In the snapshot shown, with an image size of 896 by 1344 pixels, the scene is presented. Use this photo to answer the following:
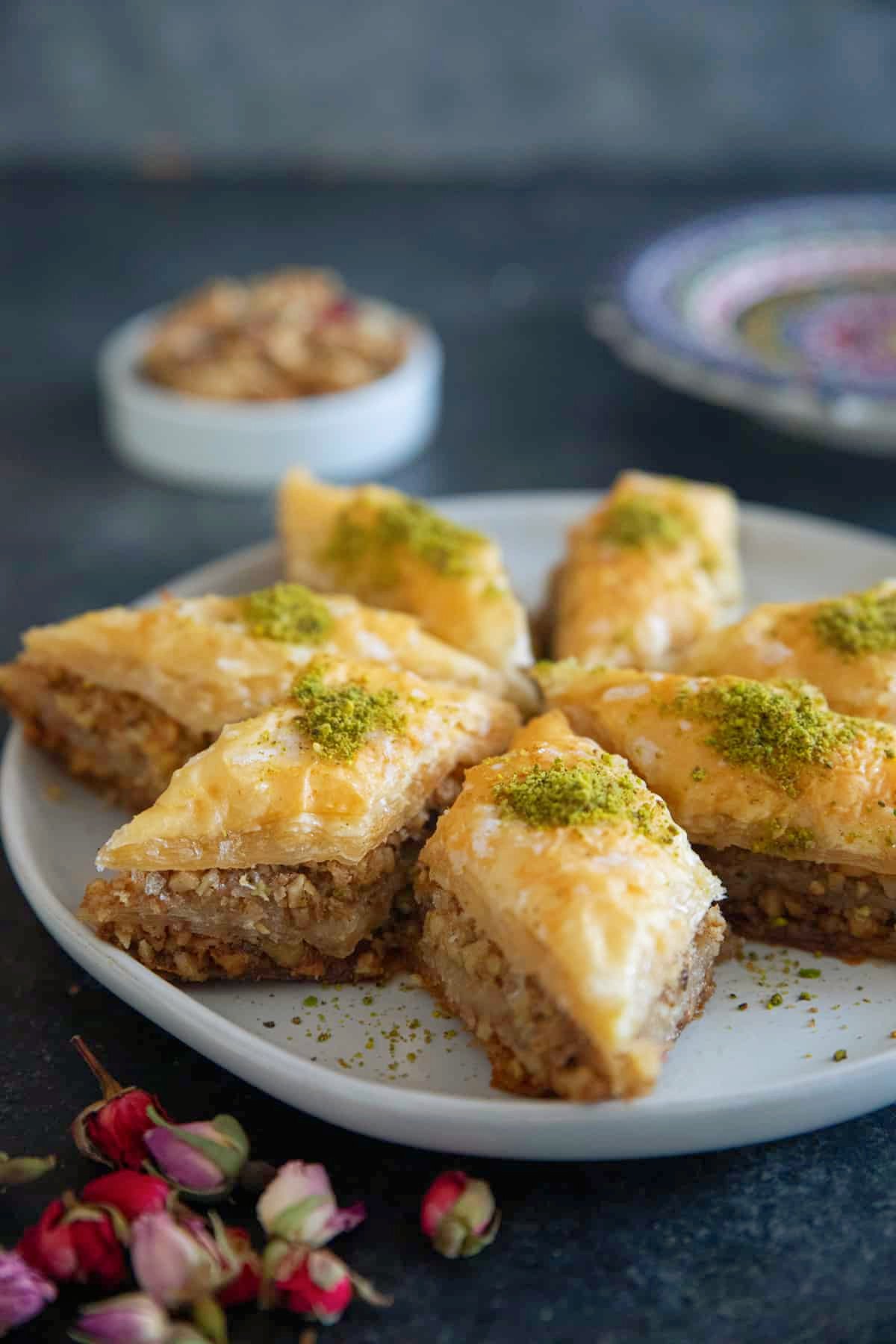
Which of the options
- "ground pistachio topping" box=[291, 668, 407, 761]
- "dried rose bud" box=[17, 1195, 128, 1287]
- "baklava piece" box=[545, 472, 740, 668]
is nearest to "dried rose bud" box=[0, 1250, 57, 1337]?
"dried rose bud" box=[17, 1195, 128, 1287]

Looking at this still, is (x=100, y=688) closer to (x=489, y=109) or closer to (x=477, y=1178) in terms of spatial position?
(x=477, y=1178)

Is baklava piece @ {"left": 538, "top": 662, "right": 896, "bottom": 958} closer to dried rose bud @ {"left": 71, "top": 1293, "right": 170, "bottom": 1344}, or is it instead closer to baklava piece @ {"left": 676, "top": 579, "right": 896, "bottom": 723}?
baklava piece @ {"left": 676, "top": 579, "right": 896, "bottom": 723}

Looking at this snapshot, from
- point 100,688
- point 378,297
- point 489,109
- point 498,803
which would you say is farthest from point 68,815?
point 489,109

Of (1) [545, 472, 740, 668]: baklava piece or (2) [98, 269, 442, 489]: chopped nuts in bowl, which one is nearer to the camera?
(1) [545, 472, 740, 668]: baklava piece

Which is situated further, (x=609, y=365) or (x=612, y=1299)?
(x=609, y=365)

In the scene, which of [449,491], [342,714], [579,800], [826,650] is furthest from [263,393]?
[579,800]

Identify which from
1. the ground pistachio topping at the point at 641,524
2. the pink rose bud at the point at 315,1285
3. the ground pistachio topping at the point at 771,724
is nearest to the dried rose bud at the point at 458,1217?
the pink rose bud at the point at 315,1285

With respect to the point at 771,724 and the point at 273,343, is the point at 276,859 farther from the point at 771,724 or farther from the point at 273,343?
the point at 273,343
